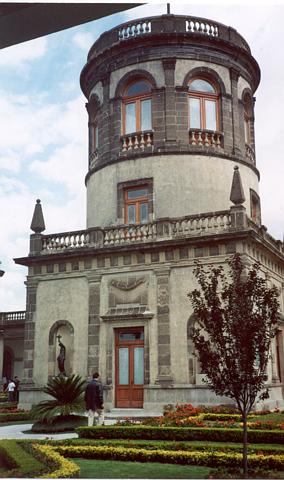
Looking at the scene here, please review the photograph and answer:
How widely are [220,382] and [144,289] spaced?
12419 millimetres

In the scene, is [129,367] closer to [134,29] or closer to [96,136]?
[96,136]

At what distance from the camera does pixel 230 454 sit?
10578 millimetres

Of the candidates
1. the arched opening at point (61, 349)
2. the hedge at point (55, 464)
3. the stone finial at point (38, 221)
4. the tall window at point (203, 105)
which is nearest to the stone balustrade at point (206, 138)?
the tall window at point (203, 105)

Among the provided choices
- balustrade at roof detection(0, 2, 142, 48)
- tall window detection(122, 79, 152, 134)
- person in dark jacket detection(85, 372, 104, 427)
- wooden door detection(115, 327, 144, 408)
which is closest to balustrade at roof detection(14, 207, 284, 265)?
wooden door detection(115, 327, 144, 408)

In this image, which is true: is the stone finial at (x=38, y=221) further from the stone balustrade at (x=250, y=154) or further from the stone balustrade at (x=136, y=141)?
the stone balustrade at (x=250, y=154)

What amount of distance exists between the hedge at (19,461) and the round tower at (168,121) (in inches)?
535

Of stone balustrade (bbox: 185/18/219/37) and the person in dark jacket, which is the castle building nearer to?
stone balustrade (bbox: 185/18/219/37)

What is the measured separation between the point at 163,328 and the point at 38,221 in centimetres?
722

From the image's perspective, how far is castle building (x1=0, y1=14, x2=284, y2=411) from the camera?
21.5 meters

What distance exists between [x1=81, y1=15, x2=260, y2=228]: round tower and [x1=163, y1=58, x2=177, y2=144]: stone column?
0.04 metres

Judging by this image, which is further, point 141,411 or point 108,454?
point 141,411

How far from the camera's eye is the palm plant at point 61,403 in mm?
17547

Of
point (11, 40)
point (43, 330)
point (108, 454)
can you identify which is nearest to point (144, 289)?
point (43, 330)

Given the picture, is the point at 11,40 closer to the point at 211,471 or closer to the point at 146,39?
the point at 211,471
